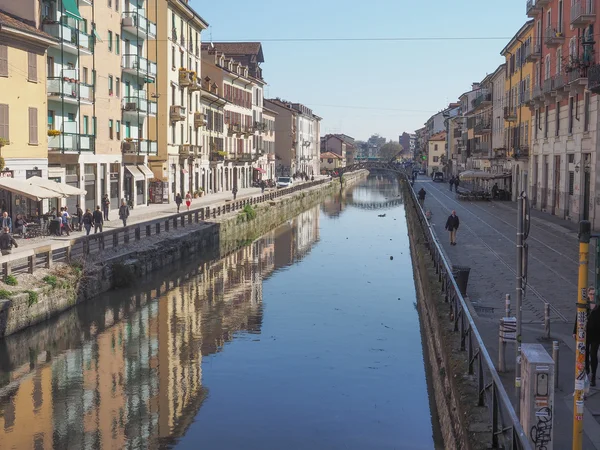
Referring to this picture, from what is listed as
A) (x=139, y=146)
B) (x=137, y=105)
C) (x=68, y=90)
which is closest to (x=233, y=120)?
(x=139, y=146)

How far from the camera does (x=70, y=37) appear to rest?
39.1 m

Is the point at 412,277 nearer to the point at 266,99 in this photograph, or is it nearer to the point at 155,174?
the point at 155,174

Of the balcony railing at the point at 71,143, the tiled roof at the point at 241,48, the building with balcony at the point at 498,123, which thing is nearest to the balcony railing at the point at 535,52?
the building with balcony at the point at 498,123

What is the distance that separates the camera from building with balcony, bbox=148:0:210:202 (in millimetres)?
55969

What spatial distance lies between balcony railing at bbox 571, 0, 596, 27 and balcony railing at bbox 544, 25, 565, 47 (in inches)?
180

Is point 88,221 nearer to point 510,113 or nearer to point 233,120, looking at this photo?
point 510,113

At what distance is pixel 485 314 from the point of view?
58.3 feet

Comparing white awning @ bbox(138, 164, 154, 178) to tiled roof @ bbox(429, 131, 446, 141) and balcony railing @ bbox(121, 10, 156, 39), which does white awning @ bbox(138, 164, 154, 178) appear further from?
tiled roof @ bbox(429, 131, 446, 141)

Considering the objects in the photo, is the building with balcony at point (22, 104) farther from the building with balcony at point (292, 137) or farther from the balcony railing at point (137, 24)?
the building with balcony at point (292, 137)

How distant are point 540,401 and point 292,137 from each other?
11657 centimetres

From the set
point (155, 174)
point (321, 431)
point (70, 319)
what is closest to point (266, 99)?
point (155, 174)

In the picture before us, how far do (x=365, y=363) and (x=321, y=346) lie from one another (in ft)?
6.35

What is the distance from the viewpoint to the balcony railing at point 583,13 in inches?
1430

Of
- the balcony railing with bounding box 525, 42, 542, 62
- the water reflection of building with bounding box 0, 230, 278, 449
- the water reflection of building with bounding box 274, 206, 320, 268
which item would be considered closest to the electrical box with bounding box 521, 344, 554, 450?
the water reflection of building with bounding box 0, 230, 278, 449
